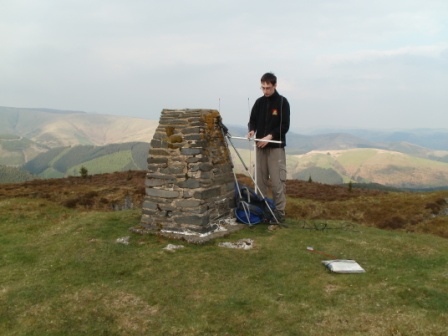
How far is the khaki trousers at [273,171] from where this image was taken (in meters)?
13.2

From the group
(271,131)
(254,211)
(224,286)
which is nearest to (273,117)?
(271,131)

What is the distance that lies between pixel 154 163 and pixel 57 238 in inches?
181

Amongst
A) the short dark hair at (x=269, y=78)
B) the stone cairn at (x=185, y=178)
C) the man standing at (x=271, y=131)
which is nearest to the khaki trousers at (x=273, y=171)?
the man standing at (x=271, y=131)

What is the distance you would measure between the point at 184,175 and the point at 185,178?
12cm

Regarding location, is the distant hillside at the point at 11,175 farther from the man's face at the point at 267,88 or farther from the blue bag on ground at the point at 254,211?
the man's face at the point at 267,88

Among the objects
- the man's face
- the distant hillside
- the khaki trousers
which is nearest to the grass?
the khaki trousers

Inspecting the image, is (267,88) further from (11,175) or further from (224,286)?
(11,175)

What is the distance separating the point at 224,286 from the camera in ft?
28.8

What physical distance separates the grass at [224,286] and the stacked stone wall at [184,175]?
1019 millimetres

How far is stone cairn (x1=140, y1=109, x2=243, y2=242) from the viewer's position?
1230 cm

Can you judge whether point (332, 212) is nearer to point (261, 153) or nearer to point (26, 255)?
point (261, 153)

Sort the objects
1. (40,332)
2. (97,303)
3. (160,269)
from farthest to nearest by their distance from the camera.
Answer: (160,269), (97,303), (40,332)

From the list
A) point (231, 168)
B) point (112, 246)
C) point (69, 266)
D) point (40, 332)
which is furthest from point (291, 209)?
point (40, 332)

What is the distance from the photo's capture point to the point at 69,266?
403 inches
